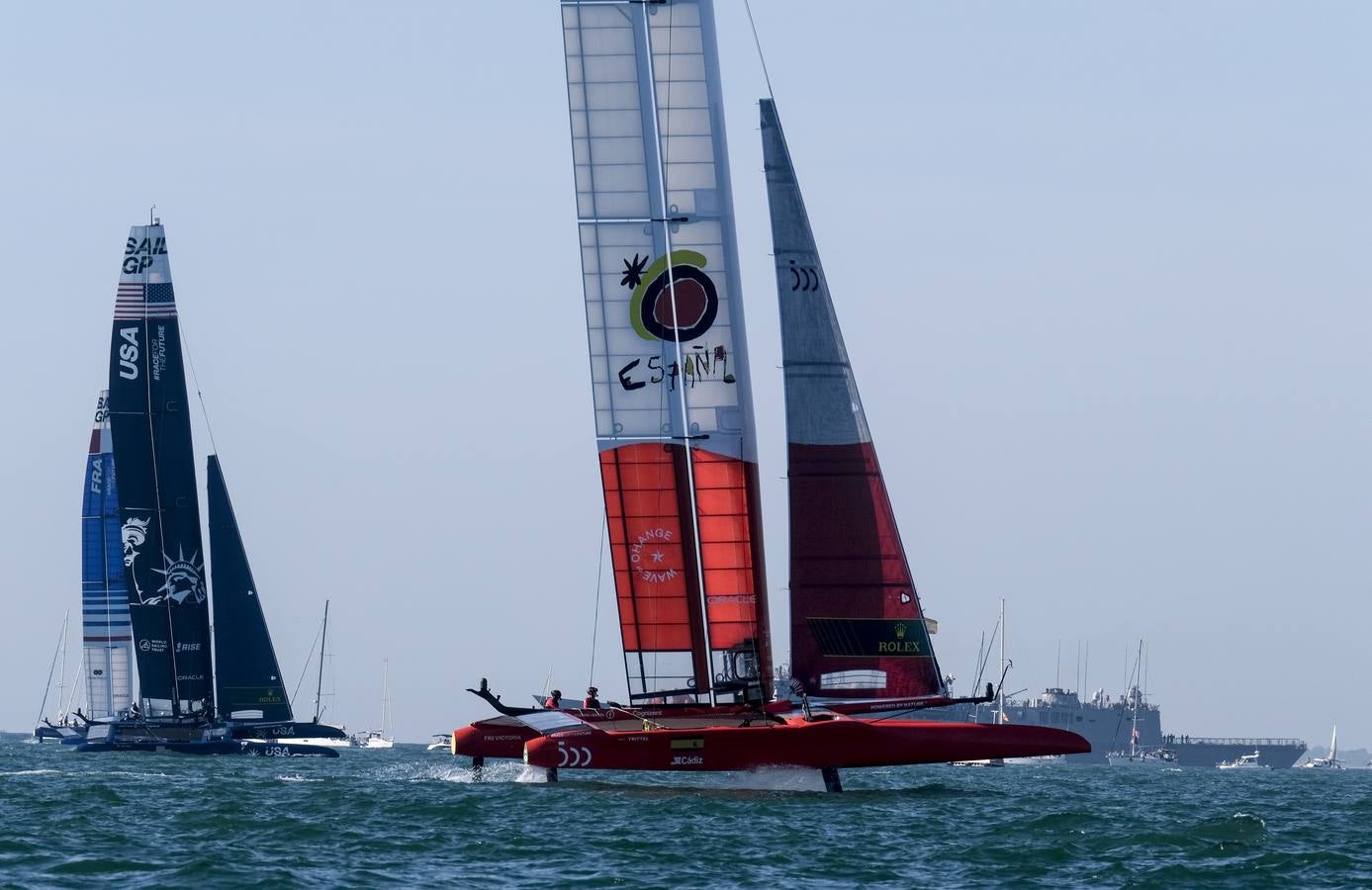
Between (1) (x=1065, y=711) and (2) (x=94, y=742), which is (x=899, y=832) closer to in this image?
(2) (x=94, y=742)

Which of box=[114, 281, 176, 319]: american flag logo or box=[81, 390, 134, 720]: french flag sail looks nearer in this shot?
box=[114, 281, 176, 319]: american flag logo

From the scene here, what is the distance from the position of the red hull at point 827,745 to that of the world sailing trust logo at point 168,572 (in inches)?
1229

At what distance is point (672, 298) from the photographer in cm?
3253

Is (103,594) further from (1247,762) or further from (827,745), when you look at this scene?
(1247,762)

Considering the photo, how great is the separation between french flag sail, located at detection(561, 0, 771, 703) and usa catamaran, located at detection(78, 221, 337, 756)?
29.0 metres

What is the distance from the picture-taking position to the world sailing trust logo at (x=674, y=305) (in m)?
32.6

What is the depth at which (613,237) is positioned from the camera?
107 feet

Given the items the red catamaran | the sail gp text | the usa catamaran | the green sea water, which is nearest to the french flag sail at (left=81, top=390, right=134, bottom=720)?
the usa catamaran

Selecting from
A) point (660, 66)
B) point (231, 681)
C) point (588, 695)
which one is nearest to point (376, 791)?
point (588, 695)

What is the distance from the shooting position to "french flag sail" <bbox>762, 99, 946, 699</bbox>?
33156 millimetres

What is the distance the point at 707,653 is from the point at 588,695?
6.98ft

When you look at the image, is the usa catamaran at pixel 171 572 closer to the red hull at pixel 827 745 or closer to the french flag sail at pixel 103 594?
the french flag sail at pixel 103 594

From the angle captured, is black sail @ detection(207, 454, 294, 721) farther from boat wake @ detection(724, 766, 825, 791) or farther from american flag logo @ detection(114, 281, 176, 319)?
boat wake @ detection(724, 766, 825, 791)

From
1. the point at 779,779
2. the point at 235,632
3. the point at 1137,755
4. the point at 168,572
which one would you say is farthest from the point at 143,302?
the point at 1137,755
